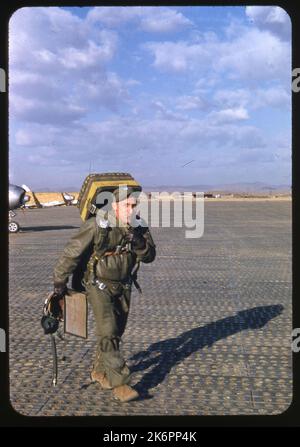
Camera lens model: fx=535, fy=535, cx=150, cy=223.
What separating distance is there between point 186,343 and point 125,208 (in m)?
2.81

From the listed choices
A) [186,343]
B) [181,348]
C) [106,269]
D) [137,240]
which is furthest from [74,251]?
[186,343]

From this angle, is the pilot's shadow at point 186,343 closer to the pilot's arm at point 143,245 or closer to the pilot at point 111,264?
the pilot at point 111,264

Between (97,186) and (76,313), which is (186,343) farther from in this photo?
(97,186)

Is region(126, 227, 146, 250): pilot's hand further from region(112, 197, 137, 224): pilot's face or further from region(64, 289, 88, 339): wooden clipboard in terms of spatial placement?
region(64, 289, 88, 339): wooden clipboard

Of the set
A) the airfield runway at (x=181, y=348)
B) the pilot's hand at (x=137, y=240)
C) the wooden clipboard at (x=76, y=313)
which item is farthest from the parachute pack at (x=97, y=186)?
the airfield runway at (x=181, y=348)

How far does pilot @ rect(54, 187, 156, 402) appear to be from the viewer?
4711 millimetres

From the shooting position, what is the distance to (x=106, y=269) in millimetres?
4777

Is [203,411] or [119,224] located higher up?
[119,224]

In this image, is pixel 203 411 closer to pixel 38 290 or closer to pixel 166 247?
pixel 38 290

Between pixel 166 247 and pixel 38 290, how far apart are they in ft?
28.3

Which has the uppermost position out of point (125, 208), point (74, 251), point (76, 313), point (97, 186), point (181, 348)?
point (97, 186)
